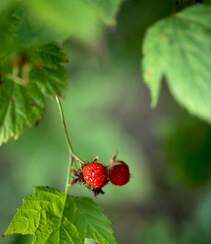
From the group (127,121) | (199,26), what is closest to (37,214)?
(199,26)

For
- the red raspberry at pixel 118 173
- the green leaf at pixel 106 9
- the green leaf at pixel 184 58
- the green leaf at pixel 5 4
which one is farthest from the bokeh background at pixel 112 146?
the green leaf at pixel 5 4

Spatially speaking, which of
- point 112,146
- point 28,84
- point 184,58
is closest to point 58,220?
point 28,84

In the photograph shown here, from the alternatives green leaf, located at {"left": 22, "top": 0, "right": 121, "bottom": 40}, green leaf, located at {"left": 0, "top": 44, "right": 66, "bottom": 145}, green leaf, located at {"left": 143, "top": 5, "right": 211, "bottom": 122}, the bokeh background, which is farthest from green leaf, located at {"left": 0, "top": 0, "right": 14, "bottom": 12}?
the bokeh background

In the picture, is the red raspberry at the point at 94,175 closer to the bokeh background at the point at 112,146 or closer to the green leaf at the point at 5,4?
the green leaf at the point at 5,4

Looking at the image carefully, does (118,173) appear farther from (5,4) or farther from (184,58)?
(5,4)

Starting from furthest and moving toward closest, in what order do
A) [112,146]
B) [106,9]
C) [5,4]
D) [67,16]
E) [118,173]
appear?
1. [112,146]
2. [118,173]
3. [106,9]
4. [5,4]
5. [67,16]

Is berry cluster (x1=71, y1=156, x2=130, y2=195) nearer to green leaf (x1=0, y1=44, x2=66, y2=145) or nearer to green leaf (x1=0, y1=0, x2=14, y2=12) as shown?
green leaf (x1=0, y1=44, x2=66, y2=145)
